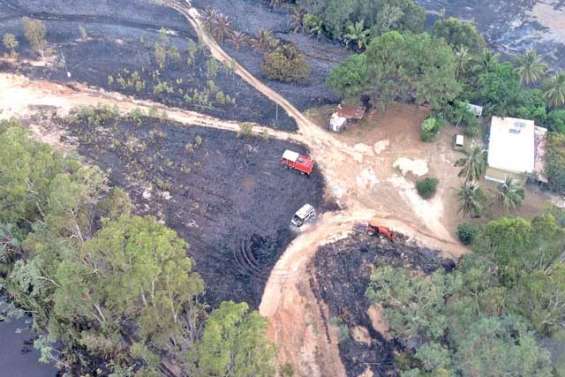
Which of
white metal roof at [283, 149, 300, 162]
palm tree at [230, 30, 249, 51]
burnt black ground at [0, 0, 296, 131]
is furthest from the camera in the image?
palm tree at [230, 30, 249, 51]

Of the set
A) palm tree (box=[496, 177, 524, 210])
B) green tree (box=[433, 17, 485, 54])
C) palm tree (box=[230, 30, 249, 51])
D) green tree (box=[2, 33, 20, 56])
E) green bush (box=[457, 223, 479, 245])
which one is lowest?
green bush (box=[457, 223, 479, 245])

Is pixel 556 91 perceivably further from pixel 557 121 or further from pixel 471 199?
pixel 471 199

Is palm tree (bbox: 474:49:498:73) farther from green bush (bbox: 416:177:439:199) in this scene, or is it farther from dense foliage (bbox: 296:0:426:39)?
green bush (bbox: 416:177:439:199)

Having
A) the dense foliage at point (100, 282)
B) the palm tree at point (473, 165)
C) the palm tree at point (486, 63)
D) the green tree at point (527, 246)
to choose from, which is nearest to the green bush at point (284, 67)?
the palm tree at point (486, 63)

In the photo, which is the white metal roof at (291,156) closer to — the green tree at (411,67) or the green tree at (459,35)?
the green tree at (411,67)

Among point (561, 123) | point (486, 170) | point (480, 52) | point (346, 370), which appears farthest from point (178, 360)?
point (480, 52)

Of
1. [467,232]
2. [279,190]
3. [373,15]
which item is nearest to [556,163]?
[467,232]

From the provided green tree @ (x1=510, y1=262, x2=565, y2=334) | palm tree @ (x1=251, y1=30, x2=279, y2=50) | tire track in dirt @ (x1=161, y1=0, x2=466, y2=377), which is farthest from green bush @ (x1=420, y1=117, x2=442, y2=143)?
palm tree @ (x1=251, y1=30, x2=279, y2=50)
